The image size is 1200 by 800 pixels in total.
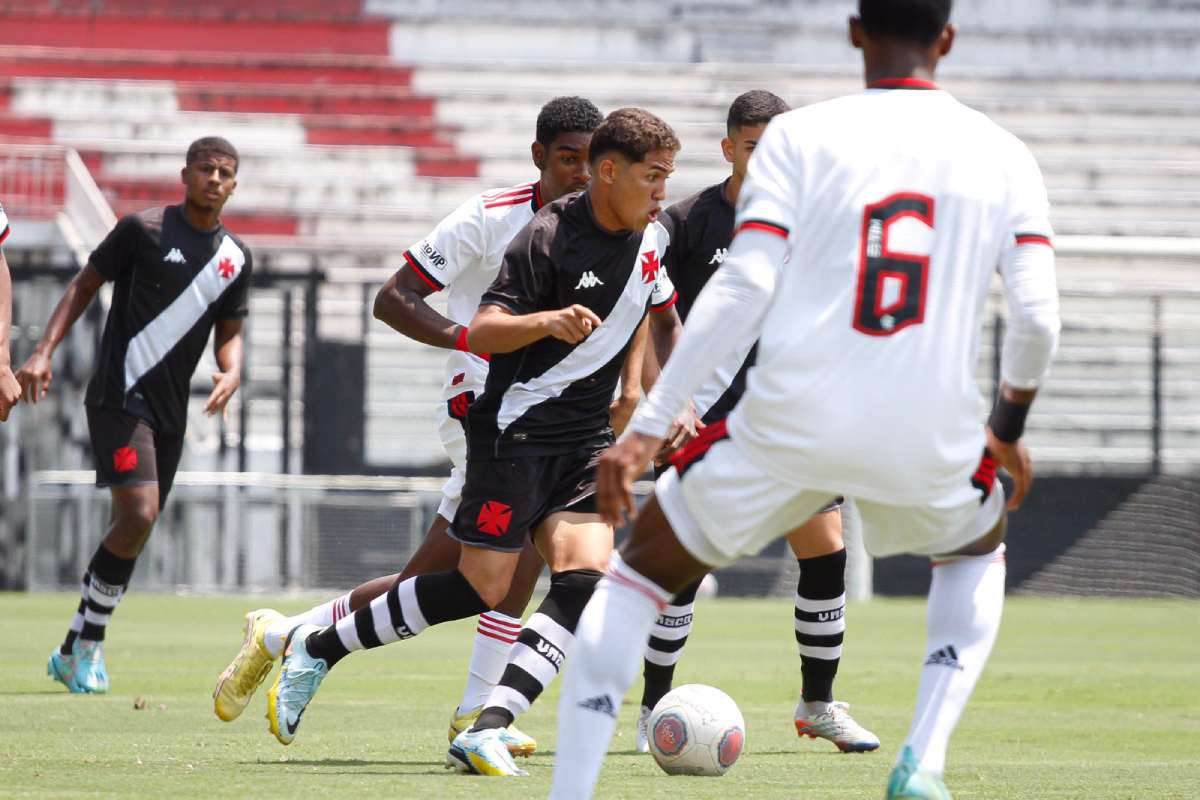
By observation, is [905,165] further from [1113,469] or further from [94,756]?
[1113,469]

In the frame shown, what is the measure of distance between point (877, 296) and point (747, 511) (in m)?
0.53

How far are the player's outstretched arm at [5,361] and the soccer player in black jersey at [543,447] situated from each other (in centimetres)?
171

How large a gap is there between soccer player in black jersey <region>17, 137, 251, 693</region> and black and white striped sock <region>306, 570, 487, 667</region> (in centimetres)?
296

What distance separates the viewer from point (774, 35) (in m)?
29.6

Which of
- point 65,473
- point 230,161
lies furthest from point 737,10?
point 230,161

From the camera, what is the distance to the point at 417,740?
266 inches

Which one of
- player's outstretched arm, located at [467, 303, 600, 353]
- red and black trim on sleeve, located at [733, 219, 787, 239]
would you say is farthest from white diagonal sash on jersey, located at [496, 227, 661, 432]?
red and black trim on sleeve, located at [733, 219, 787, 239]

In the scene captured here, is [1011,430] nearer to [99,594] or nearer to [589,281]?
[589,281]

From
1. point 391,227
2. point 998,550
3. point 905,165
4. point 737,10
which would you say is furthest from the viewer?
point 737,10

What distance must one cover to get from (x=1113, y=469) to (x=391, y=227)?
10.3m

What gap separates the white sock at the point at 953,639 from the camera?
165 inches

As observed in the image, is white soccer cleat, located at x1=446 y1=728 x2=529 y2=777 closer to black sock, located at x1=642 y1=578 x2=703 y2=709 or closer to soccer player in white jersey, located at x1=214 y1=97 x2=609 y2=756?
soccer player in white jersey, located at x1=214 y1=97 x2=609 y2=756

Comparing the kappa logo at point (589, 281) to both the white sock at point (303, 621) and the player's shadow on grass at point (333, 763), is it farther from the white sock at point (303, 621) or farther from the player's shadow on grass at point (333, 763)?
the player's shadow on grass at point (333, 763)

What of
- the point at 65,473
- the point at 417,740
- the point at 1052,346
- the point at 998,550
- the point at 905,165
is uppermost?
the point at 905,165
